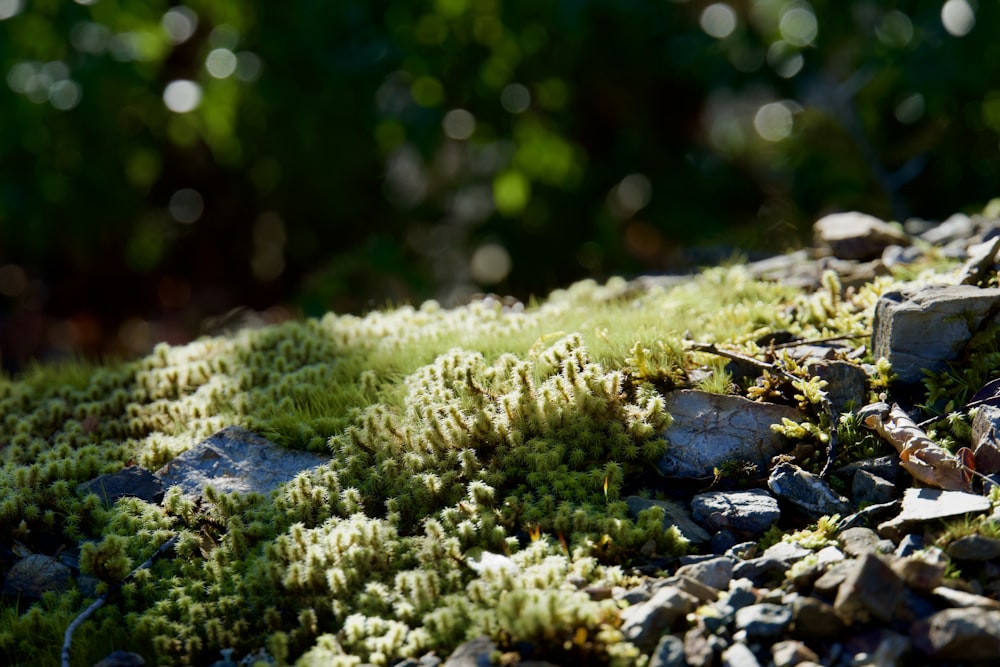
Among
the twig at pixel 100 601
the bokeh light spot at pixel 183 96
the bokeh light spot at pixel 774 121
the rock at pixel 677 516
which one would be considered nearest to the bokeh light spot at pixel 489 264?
the bokeh light spot at pixel 183 96

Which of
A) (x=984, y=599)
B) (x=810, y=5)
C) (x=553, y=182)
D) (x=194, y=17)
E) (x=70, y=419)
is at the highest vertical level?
(x=194, y=17)

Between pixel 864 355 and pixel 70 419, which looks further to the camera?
pixel 70 419

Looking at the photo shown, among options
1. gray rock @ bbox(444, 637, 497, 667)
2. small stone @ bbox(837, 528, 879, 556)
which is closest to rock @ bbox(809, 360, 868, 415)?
small stone @ bbox(837, 528, 879, 556)

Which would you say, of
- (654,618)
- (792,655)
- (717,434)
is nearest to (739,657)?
(792,655)

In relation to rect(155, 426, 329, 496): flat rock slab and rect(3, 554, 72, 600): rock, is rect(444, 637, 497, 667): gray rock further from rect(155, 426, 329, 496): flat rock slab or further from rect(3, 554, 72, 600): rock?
rect(3, 554, 72, 600): rock

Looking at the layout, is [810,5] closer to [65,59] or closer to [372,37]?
[372,37]

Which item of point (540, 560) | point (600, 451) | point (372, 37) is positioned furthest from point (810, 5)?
point (540, 560)

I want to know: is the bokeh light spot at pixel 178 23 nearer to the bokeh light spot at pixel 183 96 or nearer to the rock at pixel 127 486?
the bokeh light spot at pixel 183 96
